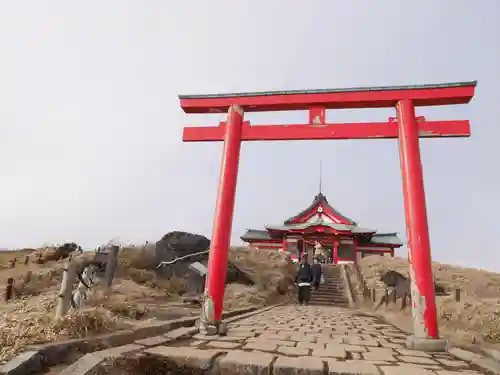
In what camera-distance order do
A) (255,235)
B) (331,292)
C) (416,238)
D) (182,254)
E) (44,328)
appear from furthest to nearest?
(255,235) < (331,292) < (182,254) < (416,238) < (44,328)

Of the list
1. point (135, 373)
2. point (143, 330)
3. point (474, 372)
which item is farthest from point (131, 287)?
point (474, 372)

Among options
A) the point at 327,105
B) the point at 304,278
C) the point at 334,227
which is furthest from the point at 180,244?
the point at 334,227

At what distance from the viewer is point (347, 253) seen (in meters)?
25.9

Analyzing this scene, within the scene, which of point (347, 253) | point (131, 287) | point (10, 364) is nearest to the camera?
point (10, 364)

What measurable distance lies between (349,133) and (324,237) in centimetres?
2084

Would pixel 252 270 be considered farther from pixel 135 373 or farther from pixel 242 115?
pixel 135 373

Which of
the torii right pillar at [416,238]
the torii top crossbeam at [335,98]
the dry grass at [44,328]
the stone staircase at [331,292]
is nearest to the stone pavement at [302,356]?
the torii right pillar at [416,238]

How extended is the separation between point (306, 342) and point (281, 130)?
10.8ft

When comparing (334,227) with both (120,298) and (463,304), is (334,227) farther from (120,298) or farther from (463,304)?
(120,298)

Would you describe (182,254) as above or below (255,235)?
below

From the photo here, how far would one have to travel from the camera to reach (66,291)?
3.99 meters

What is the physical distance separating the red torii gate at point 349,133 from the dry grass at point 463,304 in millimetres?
1380

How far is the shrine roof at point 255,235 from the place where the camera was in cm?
3000

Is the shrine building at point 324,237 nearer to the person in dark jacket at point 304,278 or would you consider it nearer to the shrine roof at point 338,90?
the person in dark jacket at point 304,278
